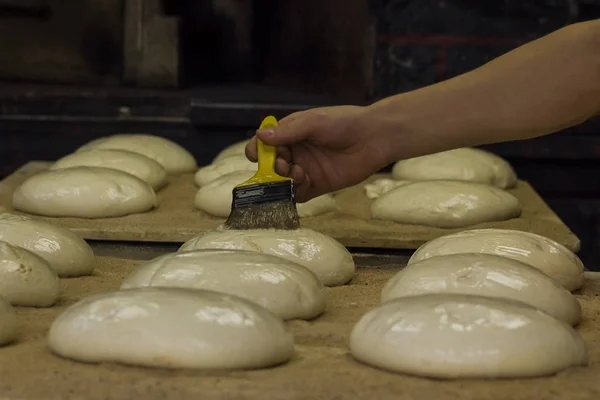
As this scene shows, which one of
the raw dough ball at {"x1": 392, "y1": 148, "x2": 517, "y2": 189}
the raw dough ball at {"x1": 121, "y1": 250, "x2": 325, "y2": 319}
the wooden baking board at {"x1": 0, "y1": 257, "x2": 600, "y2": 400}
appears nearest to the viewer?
the wooden baking board at {"x1": 0, "y1": 257, "x2": 600, "y2": 400}

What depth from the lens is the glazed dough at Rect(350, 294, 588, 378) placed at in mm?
1150

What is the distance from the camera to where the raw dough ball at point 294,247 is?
66.1 inches

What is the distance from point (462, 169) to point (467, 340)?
153 cm

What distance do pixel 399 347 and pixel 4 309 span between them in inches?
19.9

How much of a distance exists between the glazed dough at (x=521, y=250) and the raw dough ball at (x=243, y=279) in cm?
34

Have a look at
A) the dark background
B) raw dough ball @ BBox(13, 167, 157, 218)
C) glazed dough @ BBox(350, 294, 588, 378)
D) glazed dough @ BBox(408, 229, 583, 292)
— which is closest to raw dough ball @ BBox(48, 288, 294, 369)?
glazed dough @ BBox(350, 294, 588, 378)

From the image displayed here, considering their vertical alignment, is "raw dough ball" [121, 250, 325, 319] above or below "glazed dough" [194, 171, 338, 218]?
above

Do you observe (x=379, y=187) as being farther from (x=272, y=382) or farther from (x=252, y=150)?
(x=272, y=382)

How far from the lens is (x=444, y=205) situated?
2.23 meters

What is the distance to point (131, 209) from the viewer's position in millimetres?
2230

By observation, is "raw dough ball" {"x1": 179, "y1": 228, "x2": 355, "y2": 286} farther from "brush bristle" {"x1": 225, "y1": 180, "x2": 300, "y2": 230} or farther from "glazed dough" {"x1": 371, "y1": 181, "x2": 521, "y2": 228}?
"glazed dough" {"x1": 371, "y1": 181, "x2": 521, "y2": 228}

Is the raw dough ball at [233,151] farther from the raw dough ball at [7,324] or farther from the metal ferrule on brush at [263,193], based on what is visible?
the raw dough ball at [7,324]

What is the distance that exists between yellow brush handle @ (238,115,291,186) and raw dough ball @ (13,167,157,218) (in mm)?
487

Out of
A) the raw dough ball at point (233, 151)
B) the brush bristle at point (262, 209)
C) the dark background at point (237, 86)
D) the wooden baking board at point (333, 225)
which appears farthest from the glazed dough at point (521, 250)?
the dark background at point (237, 86)
